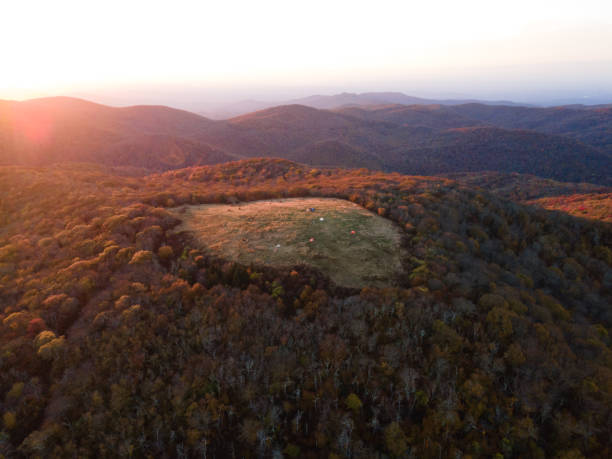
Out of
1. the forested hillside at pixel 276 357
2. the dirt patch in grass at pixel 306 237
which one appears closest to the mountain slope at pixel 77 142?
the forested hillside at pixel 276 357

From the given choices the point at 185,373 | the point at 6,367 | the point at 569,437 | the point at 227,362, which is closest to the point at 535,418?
the point at 569,437

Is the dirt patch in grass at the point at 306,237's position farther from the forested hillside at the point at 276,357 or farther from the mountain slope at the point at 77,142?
the mountain slope at the point at 77,142

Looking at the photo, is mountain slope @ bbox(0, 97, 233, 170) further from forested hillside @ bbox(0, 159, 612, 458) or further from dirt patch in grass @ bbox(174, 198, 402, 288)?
dirt patch in grass @ bbox(174, 198, 402, 288)

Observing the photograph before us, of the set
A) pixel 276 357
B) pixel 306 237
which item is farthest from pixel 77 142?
pixel 276 357

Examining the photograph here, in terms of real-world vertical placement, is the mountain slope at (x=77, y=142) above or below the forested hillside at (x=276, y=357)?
above

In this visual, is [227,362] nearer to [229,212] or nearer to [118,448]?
[118,448]

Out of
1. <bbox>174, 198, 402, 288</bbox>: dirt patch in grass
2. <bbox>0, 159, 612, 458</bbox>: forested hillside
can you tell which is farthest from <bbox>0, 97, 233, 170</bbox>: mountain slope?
<bbox>174, 198, 402, 288</bbox>: dirt patch in grass
